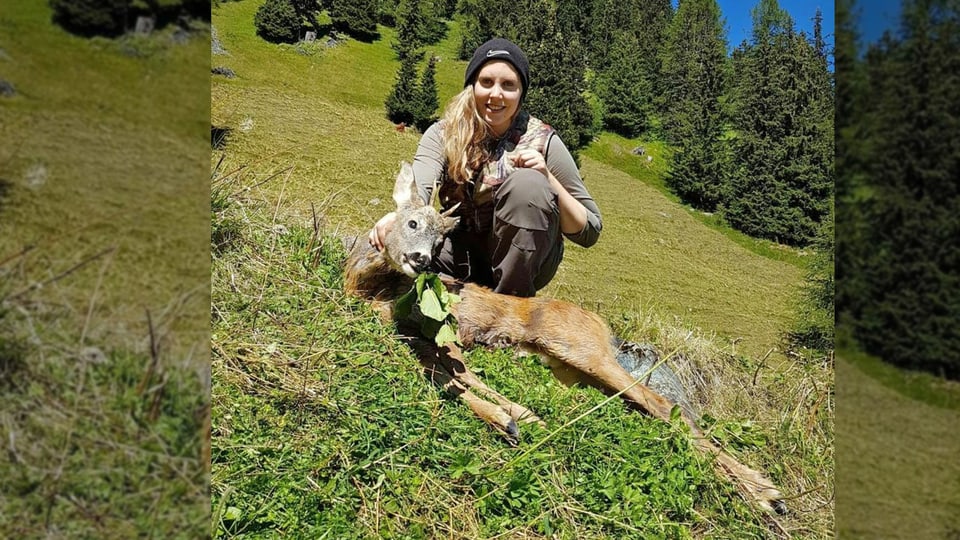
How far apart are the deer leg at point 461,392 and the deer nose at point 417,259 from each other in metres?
0.40

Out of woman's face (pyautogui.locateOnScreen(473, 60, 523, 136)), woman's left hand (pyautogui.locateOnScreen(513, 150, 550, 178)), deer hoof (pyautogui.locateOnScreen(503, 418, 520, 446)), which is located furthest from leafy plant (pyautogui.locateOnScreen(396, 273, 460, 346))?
woman's face (pyautogui.locateOnScreen(473, 60, 523, 136))

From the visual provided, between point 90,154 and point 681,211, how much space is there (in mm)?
30451

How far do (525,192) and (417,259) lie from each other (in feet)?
2.68

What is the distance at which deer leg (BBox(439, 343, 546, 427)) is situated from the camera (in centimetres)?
278

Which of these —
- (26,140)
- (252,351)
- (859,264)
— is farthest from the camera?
(252,351)

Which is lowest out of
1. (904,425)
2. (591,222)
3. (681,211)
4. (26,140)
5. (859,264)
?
(681,211)

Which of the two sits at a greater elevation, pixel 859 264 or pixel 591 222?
pixel 859 264

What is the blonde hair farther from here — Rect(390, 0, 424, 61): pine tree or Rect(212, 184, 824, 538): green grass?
Rect(390, 0, 424, 61): pine tree

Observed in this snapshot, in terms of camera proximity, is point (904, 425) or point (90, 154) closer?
point (904, 425)

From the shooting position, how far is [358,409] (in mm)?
2408

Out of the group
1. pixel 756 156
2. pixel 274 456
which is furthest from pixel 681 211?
pixel 274 456

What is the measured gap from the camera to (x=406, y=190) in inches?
114

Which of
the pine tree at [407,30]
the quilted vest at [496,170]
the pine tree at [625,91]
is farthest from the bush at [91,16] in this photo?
the pine tree at [625,91]

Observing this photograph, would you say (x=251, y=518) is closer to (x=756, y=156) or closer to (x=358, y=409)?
(x=358, y=409)
